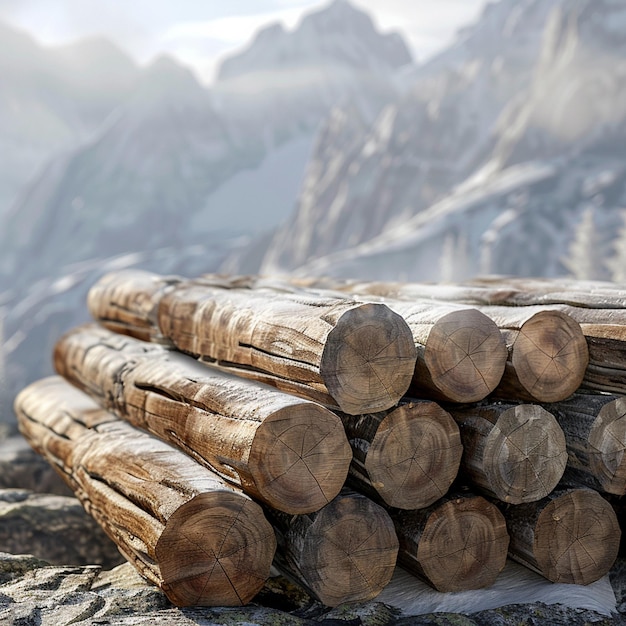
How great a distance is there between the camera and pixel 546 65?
68250mm

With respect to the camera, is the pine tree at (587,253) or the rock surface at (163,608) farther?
the pine tree at (587,253)

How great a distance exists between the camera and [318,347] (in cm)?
330

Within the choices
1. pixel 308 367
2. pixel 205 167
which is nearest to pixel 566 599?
pixel 308 367

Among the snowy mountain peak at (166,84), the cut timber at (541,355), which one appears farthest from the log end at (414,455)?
the snowy mountain peak at (166,84)

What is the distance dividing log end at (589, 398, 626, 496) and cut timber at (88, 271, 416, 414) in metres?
1.09

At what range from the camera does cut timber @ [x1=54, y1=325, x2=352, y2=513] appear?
3.17 metres

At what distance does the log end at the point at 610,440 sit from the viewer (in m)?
3.63

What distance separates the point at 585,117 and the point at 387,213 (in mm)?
27270

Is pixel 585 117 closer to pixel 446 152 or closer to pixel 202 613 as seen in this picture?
pixel 446 152

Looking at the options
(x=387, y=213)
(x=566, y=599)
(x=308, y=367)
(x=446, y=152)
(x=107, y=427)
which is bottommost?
(x=566, y=599)

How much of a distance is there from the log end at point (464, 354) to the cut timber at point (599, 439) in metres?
0.59

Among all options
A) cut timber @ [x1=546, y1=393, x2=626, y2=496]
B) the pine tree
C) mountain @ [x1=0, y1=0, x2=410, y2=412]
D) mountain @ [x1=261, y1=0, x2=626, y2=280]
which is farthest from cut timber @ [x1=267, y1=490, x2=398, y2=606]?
mountain @ [x1=0, y1=0, x2=410, y2=412]

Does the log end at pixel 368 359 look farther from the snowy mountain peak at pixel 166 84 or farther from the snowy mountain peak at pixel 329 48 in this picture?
the snowy mountain peak at pixel 329 48

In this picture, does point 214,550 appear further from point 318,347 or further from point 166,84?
point 166,84
